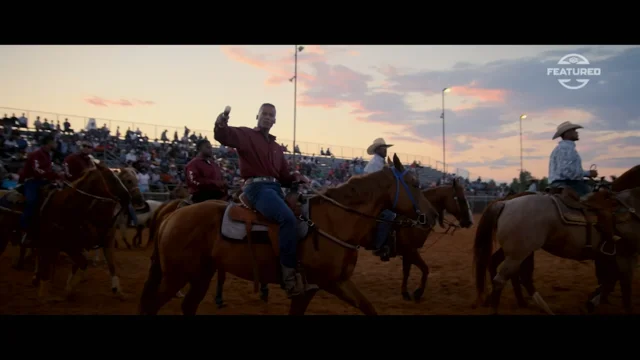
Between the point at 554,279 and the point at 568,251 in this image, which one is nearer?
the point at 568,251

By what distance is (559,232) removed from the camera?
6090 mm

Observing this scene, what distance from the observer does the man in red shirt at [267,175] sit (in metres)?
4.41

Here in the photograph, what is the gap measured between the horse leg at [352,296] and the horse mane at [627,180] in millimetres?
4991

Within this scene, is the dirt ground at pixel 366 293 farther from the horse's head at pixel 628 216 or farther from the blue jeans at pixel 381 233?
the horse's head at pixel 628 216

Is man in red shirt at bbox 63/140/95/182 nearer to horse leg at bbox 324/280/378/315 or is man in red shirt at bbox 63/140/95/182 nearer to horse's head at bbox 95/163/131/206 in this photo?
horse's head at bbox 95/163/131/206

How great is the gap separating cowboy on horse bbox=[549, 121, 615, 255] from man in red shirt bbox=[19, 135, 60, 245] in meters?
8.29

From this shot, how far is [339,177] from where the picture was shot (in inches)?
691

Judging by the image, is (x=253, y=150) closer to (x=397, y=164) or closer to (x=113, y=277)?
(x=397, y=164)

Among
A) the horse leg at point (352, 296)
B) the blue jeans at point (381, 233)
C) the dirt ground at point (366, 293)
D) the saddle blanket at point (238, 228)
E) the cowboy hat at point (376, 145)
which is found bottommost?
the dirt ground at point (366, 293)

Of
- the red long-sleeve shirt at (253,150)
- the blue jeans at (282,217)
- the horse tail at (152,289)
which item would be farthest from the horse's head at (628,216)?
the horse tail at (152,289)

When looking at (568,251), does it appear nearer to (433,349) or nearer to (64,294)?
(433,349)

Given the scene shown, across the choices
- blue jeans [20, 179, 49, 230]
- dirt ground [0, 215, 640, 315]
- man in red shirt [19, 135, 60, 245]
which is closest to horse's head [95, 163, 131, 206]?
man in red shirt [19, 135, 60, 245]
